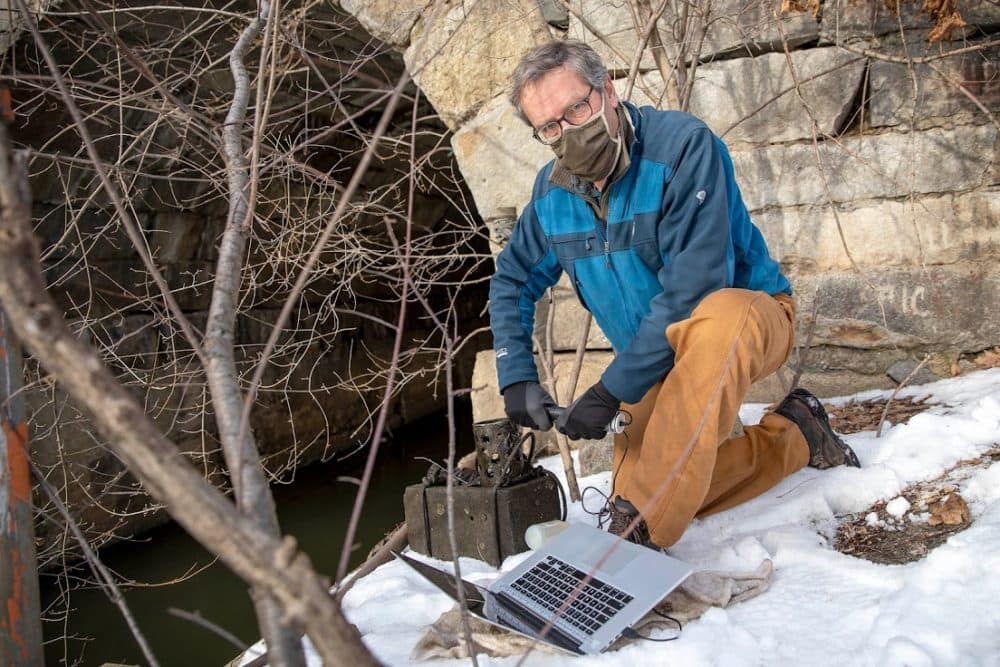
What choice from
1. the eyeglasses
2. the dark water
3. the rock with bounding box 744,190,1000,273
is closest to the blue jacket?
the eyeglasses

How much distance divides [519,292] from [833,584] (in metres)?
1.24

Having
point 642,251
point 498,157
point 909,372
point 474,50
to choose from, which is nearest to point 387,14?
point 474,50

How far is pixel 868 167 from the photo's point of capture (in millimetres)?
3486

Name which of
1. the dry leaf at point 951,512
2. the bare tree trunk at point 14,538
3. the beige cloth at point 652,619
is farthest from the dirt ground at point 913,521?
the bare tree trunk at point 14,538

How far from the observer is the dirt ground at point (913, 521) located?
2127 millimetres

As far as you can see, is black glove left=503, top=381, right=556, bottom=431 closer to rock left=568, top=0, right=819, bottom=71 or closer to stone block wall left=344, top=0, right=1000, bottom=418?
stone block wall left=344, top=0, right=1000, bottom=418

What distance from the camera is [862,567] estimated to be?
1.95 metres

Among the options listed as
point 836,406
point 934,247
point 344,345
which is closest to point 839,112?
point 934,247

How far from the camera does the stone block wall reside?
3.38m

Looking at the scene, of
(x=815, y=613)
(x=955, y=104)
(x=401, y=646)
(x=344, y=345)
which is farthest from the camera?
(x=344, y=345)

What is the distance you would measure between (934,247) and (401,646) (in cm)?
272

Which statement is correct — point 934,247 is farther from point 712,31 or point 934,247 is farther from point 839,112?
point 712,31

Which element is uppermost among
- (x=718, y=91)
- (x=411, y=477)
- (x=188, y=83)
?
(x=188, y=83)

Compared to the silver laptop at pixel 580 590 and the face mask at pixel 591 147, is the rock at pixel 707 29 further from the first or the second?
the silver laptop at pixel 580 590
